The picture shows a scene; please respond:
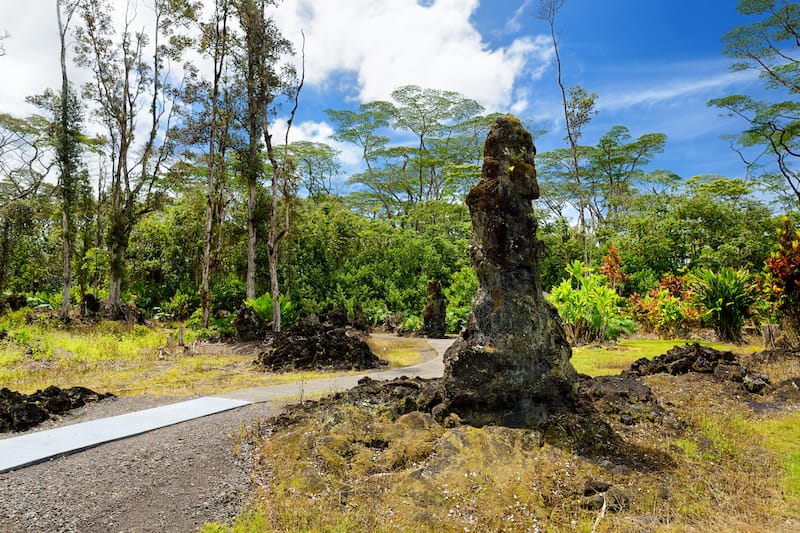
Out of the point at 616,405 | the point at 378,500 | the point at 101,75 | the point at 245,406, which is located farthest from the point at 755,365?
the point at 101,75

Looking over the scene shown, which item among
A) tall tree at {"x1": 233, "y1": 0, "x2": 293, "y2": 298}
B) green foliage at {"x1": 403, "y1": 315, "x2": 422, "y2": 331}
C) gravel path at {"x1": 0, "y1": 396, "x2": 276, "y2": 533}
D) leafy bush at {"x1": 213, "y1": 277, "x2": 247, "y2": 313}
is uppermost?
tall tree at {"x1": 233, "y1": 0, "x2": 293, "y2": 298}

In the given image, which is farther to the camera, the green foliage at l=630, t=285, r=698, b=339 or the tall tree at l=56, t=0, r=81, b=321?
the tall tree at l=56, t=0, r=81, b=321

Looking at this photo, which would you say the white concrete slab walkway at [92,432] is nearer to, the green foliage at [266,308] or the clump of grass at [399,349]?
the clump of grass at [399,349]

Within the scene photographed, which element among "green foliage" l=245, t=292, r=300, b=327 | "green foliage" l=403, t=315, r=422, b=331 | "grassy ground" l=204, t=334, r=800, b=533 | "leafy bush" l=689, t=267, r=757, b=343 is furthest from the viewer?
"green foliage" l=403, t=315, r=422, b=331

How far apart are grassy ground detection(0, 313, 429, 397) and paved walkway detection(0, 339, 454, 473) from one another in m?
0.74

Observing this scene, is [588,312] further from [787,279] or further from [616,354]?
[787,279]

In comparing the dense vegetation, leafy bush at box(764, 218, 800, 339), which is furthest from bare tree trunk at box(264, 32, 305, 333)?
leafy bush at box(764, 218, 800, 339)

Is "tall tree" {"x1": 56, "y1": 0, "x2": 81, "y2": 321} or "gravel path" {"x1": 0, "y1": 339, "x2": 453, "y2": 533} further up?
"tall tree" {"x1": 56, "y1": 0, "x2": 81, "y2": 321}

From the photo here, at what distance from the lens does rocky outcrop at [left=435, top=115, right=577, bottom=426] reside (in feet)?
12.1

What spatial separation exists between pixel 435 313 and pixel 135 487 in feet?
36.3

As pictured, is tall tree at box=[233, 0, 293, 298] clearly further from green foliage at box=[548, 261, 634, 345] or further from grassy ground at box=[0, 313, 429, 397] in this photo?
green foliage at box=[548, 261, 634, 345]

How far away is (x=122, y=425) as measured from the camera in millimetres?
4324

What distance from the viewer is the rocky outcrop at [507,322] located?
3.70 metres

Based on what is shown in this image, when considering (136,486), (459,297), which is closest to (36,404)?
(136,486)
